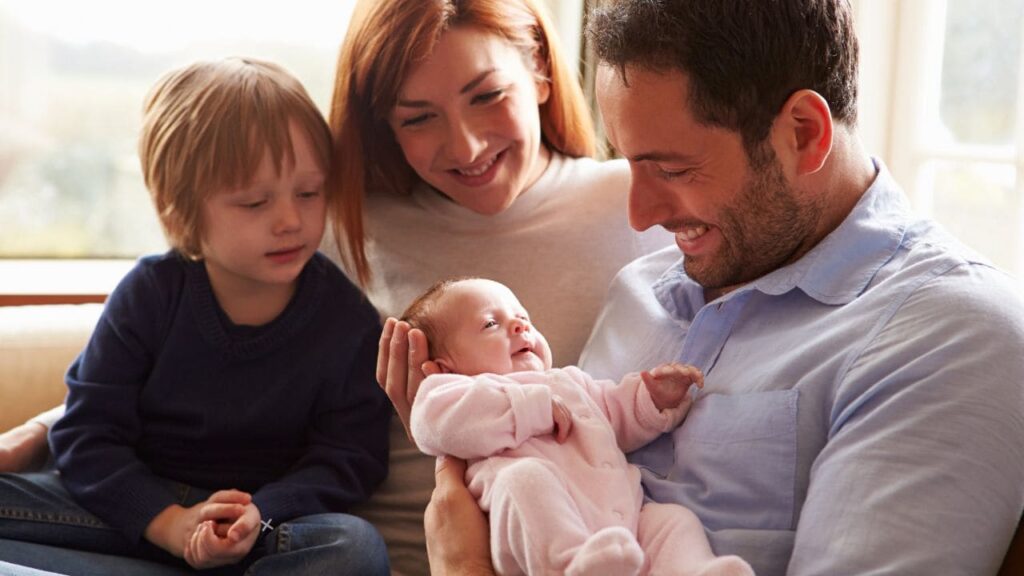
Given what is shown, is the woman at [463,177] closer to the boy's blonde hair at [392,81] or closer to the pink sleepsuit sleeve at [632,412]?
the boy's blonde hair at [392,81]

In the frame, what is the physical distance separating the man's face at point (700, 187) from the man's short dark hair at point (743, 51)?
0.02 m

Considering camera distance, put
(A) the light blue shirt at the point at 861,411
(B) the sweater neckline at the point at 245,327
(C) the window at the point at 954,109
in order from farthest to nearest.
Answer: (C) the window at the point at 954,109 < (B) the sweater neckline at the point at 245,327 < (A) the light blue shirt at the point at 861,411

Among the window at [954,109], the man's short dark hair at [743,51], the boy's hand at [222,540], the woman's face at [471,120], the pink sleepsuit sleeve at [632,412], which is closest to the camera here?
the man's short dark hair at [743,51]

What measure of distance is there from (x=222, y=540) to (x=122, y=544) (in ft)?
0.89

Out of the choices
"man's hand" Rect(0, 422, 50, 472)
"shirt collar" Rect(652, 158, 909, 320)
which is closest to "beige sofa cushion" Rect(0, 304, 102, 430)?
"man's hand" Rect(0, 422, 50, 472)

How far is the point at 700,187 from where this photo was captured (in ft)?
5.17

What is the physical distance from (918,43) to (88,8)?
232 cm

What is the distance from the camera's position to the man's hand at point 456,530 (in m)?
1.54

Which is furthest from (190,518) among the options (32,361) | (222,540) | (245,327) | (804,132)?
(804,132)

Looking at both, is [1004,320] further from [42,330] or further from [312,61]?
[312,61]

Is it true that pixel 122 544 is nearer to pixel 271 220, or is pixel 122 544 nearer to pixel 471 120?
pixel 271 220

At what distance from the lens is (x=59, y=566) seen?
1917 mm

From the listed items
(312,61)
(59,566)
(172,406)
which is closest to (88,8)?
(312,61)

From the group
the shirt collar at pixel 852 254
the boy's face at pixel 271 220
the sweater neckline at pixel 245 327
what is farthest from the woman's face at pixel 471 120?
the shirt collar at pixel 852 254
